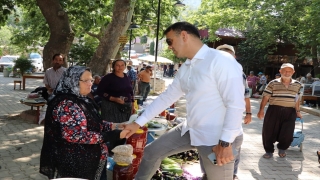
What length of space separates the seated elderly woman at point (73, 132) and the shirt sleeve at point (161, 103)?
0.81 feet

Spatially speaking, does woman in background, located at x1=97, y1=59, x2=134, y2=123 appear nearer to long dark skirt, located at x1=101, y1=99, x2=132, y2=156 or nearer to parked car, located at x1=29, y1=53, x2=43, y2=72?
long dark skirt, located at x1=101, y1=99, x2=132, y2=156

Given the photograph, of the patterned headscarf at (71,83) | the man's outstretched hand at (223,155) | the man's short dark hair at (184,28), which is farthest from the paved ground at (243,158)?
the man's short dark hair at (184,28)

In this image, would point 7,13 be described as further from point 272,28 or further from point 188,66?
point 272,28

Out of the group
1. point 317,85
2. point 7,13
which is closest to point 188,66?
point 7,13

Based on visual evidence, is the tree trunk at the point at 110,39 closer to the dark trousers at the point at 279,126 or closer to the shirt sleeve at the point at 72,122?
the dark trousers at the point at 279,126

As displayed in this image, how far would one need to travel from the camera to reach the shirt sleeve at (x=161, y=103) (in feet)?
11.1

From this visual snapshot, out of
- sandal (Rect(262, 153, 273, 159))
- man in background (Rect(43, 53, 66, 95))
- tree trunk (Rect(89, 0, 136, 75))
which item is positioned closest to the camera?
sandal (Rect(262, 153, 273, 159))

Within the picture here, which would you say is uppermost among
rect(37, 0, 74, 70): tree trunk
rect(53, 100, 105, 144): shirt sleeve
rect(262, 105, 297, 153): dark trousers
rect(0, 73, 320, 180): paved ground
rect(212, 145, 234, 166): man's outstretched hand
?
rect(37, 0, 74, 70): tree trunk

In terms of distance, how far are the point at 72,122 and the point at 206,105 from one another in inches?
45.4

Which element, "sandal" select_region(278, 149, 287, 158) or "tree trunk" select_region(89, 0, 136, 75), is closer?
"sandal" select_region(278, 149, 287, 158)

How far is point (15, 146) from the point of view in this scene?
6441 mm

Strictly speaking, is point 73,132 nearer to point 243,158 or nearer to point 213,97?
A: point 213,97

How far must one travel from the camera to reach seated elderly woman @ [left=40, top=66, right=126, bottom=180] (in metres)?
3.01

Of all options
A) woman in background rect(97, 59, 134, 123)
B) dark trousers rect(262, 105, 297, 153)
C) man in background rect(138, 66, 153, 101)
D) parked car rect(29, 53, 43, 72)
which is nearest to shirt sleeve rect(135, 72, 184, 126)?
woman in background rect(97, 59, 134, 123)
